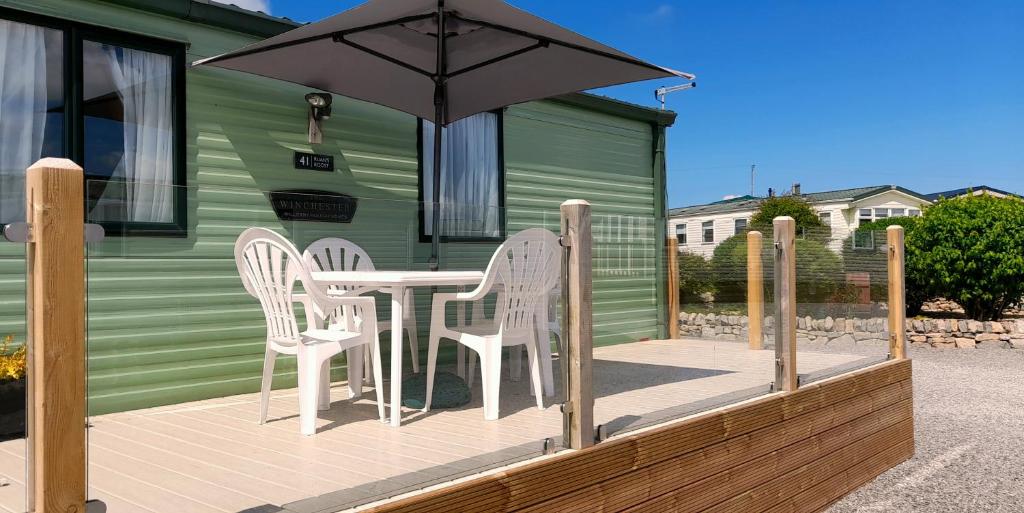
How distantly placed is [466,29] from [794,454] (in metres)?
2.82

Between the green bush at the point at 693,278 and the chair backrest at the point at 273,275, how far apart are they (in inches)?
69.5

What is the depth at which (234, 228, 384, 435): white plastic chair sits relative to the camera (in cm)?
251

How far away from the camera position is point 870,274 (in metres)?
5.08

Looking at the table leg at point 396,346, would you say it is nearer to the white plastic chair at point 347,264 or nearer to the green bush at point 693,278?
the white plastic chair at point 347,264

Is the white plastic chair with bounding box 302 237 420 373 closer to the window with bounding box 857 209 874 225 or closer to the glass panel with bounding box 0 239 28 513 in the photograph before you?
the glass panel with bounding box 0 239 28 513

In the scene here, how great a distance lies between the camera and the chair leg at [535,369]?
295 centimetres

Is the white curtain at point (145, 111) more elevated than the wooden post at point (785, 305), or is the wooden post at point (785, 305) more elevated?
the white curtain at point (145, 111)

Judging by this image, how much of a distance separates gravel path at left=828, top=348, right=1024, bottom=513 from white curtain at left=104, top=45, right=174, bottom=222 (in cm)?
417

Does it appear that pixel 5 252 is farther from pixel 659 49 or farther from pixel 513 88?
pixel 659 49

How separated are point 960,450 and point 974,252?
6124 mm

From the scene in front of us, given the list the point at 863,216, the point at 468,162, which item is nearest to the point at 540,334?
the point at 468,162

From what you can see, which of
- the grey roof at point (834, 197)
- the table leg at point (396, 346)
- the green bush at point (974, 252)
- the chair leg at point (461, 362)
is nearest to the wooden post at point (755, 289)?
the chair leg at point (461, 362)

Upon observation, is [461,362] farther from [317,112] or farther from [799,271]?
[317,112]

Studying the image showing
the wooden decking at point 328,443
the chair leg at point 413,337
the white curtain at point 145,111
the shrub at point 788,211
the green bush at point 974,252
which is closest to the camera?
the wooden decking at point 328,443
